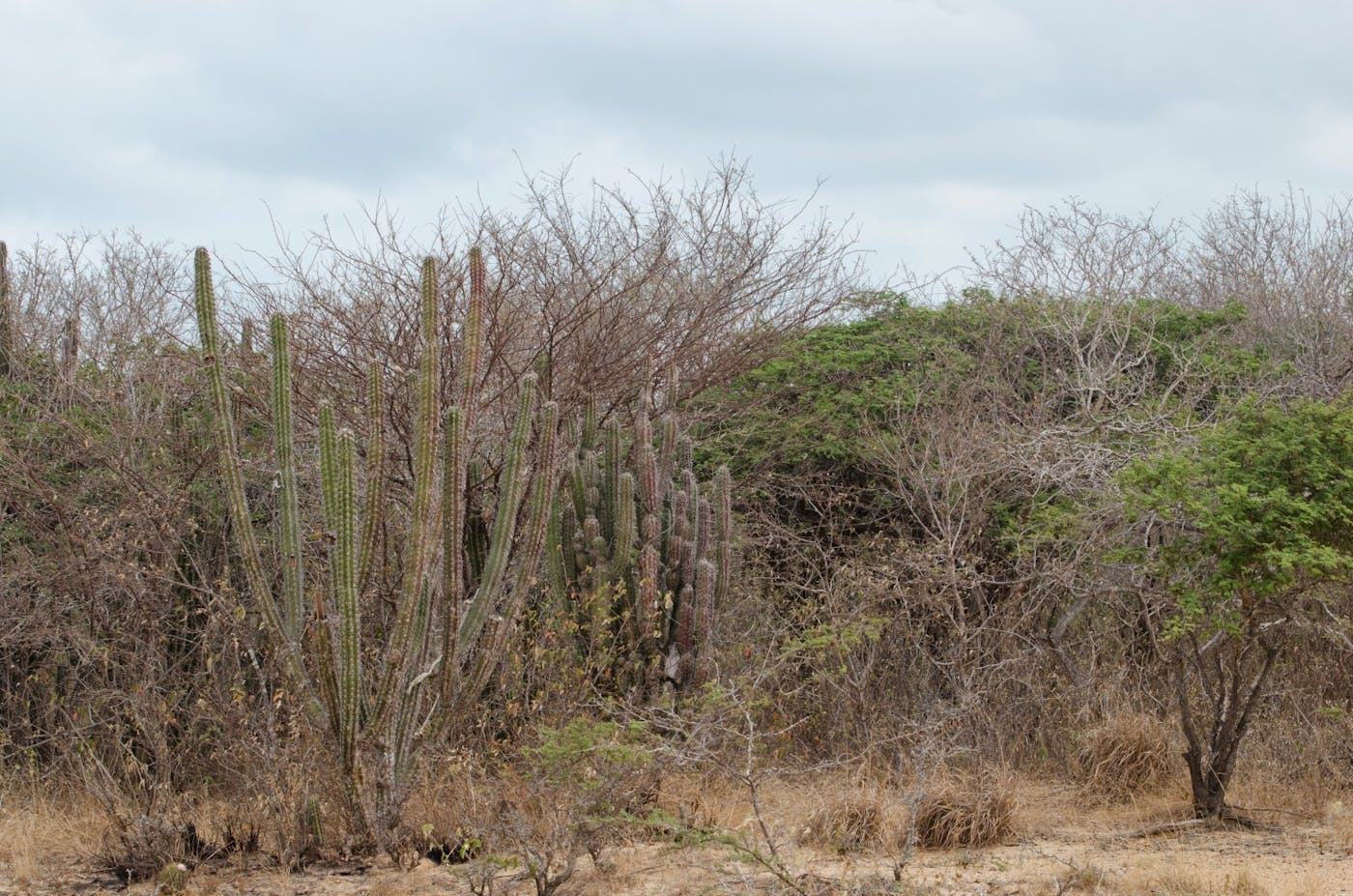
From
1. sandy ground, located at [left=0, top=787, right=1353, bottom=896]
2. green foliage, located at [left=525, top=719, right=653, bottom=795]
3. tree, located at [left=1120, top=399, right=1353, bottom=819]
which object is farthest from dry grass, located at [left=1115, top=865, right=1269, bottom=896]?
green foliage, located at [left=525, top=719, right=653, bottom=795]

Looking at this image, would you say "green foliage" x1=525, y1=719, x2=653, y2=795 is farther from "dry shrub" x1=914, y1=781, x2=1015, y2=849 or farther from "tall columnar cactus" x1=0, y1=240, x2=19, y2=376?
"tall columnar cactus" x1=0, y1=240, x2=19, y2=376

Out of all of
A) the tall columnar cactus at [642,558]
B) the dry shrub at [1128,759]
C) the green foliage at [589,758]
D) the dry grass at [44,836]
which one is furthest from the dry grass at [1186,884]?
the dry grass at [44,836]

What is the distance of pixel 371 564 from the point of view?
20.7 feet

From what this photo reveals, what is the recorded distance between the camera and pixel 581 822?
18.4 feet

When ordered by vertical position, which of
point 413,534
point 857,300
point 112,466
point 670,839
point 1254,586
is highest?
point 857,300

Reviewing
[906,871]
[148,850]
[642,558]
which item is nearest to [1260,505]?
[906,871]

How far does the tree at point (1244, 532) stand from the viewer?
6.09 m

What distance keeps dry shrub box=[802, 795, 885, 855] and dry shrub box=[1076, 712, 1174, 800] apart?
174 centimetres

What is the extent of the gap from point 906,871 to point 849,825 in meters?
0.53

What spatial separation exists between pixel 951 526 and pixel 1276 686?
93.4 inches

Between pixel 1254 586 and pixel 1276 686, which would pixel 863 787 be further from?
pixel 1276 686

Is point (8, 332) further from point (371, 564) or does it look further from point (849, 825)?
point (849, 825)

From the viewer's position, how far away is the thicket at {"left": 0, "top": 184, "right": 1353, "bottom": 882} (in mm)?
6227

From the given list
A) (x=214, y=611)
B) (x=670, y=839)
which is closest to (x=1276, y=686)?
(x=670, y=839)
